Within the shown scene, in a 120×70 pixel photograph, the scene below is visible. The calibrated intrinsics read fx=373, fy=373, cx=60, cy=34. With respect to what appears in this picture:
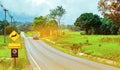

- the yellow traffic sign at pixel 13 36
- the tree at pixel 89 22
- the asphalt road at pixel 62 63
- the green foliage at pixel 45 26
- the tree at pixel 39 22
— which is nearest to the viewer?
the asphalt road at pixel 62 63

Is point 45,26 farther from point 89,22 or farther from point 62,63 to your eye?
point 62,63

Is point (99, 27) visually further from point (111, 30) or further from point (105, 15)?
point (105, 15)

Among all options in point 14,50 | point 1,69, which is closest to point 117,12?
point 14,50

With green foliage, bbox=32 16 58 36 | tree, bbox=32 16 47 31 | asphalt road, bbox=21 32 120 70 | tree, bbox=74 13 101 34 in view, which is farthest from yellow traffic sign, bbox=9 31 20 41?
tree, bbox=32 16 47 31

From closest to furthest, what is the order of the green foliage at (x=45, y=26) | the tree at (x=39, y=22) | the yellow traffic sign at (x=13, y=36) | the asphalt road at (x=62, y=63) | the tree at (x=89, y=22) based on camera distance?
1. the asphalt road at (x=62, y=63)
2. the yellow traffic sign at (x=13, y=36)
3. the tree at (x=89, y=22)
4. the green foliage at (x=45, y=26)
5. the tree at (x=39, y=22)

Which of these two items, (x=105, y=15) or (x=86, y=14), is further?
(x=86, y=14)

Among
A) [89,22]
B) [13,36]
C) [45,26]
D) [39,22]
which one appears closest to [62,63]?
[13,36]

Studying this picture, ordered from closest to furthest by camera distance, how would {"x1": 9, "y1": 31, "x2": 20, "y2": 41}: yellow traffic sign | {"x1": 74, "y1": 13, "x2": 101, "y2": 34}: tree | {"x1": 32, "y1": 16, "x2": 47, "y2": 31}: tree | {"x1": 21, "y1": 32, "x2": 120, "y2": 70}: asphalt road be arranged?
{"x1": 21, "y1": 32, "x2": 120, "y2": 70}: asphalt road
{"x1": 9, "y1": 31, "x2": 20, "y2": 41}: yellow traffic sign
{"x1": 74, "y1": 13, "x2": 101, "y2": 34}: tree
{"x1": 32, "y1": 16, "x2": 47, "y2": 31}: tree

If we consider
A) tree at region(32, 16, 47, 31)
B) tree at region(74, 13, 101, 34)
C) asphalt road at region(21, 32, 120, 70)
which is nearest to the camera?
asphalt road at region(21, 32, 120, 70)

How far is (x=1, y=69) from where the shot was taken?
90.4 ft

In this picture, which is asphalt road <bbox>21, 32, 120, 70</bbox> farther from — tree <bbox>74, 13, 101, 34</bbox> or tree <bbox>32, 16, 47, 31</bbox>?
tree <bbox>32, 16, 47, 31</bbox>

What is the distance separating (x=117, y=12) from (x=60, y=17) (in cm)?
10040

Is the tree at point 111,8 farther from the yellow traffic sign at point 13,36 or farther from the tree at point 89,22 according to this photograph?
the tree at point 89,22

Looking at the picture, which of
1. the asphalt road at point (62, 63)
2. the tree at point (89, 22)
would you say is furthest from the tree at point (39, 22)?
the asphalt road at point (62, 63)
